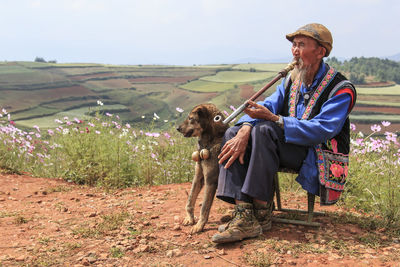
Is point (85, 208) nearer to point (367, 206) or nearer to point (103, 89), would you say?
point (367, 206)

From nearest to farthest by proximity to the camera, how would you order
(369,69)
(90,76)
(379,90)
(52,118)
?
1. (379,90)
2. (369,69)
3. (52,118)
4. (90,76)

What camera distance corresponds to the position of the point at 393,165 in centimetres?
401

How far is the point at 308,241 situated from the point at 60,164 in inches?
197

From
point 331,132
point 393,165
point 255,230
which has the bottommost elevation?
point 255,230

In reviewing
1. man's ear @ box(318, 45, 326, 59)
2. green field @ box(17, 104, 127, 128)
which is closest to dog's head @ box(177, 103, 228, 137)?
man's ear @ box(318, 45, 326, 59)

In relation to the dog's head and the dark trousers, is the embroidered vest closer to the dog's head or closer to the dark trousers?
the dark trousers

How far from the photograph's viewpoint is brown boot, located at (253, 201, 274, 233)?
3436mm

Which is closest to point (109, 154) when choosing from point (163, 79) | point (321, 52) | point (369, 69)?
point (321, 52)

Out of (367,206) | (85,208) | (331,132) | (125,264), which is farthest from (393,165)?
(85,208)

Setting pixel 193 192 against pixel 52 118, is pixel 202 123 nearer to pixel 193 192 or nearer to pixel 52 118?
pixel 193 192

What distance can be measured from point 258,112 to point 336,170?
0.94 m

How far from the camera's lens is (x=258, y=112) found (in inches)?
127

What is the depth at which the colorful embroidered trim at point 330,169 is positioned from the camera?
3293 mm

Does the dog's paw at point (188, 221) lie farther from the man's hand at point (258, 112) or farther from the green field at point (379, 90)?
the green field at point (379, 90)
